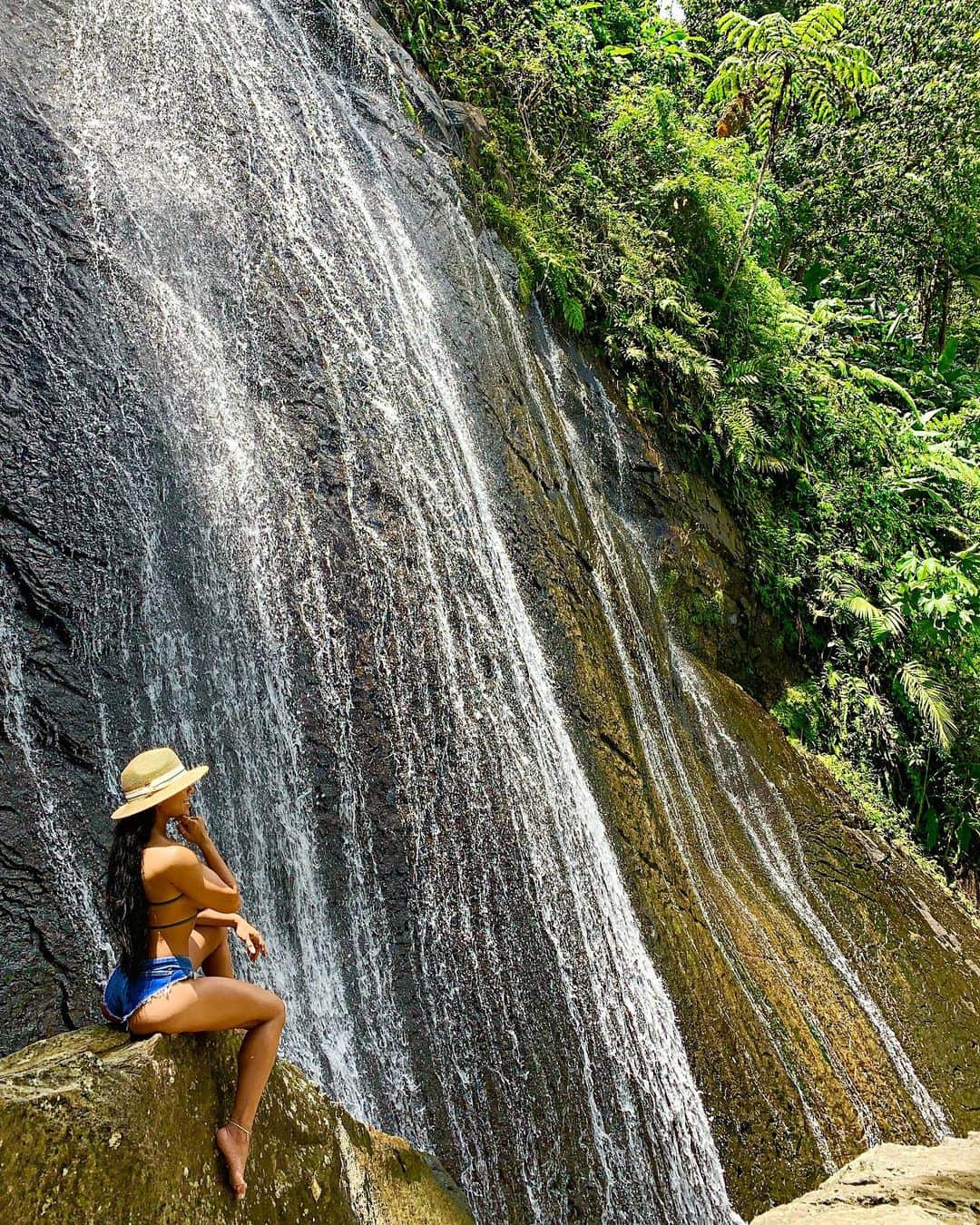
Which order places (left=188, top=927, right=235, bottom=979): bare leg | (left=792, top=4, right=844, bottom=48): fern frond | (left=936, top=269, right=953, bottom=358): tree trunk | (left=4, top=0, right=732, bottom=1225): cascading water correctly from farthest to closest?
(left=936, top=269, right=953, bottom=358): tree trunk < (left=792, top=4, right=844, bottom=48): fern frond < (left=4, top=0, right=732, bottom=1225): cascading water < (left=188, top=927, right=235, bottom=979): bare leg

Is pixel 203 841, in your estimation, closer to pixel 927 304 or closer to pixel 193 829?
pixel 193 829

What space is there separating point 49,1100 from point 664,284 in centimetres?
978

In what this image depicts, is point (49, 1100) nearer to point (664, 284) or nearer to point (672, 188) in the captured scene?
point (664, 284)

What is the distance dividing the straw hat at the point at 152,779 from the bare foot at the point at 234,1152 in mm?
843

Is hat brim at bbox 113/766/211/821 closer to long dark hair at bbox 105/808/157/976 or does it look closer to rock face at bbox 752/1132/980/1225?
long dark hair at bbox 105/808/157/976

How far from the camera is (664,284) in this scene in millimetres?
9859

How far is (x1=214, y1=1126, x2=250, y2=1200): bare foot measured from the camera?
2172 mm

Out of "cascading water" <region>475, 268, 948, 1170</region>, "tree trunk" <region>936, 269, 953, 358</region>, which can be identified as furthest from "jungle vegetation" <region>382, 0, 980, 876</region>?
"tree trunk" <region>936, 269, 953, 358</region>

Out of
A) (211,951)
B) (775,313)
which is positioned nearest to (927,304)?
(775,313)

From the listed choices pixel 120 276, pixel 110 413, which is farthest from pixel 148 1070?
pixel 120 276

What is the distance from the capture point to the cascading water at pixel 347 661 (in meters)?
4.33

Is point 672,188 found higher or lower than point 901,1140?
higher

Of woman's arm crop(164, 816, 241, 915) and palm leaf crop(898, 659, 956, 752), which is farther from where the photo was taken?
palm leaf crop(898, 659, 956, 752)

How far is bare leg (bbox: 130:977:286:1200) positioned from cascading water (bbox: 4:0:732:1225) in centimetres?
180
